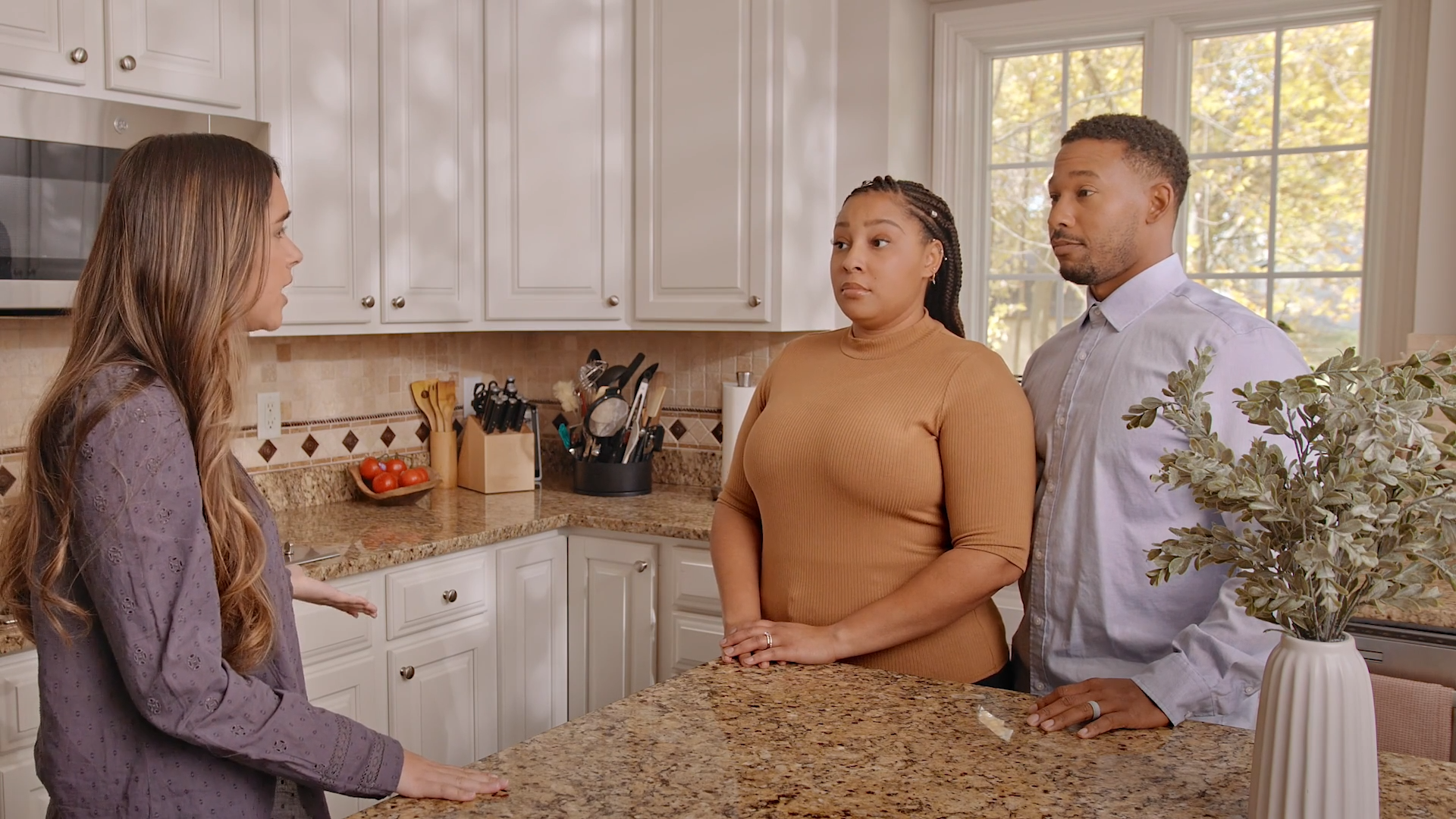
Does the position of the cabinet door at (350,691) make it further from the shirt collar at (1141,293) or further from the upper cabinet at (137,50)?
the shirt collar at (1141,293)

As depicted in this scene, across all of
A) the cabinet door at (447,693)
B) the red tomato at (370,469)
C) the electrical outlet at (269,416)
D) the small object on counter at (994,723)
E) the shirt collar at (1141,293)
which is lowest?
the cabinet door at (447,693)

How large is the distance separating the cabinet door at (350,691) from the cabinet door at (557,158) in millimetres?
1051

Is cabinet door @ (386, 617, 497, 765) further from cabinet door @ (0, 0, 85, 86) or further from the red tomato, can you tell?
cabinet door @ (0, 0, 85, 86)

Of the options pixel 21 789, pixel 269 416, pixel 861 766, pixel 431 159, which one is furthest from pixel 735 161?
pixel 861 766

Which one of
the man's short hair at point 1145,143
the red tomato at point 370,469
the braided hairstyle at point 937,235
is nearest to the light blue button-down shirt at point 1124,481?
the man's short hair at point 1145,143

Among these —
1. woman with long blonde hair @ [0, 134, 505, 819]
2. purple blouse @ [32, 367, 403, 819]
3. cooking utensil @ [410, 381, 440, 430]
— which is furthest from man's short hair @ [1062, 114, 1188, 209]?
cooking utensil @ [410, 381, 440, 430]

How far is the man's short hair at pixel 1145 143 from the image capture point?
1601mm

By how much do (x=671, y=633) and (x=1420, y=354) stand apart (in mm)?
2200

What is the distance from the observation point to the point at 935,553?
163cm

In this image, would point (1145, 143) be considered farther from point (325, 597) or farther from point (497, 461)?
point (497, 461)

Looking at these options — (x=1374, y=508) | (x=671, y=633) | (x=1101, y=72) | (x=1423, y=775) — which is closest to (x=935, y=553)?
(x=1423, y=775)

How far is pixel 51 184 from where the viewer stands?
2.19 metres

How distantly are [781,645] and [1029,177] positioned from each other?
2116 mm

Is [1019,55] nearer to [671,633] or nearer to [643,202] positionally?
[643,202]
